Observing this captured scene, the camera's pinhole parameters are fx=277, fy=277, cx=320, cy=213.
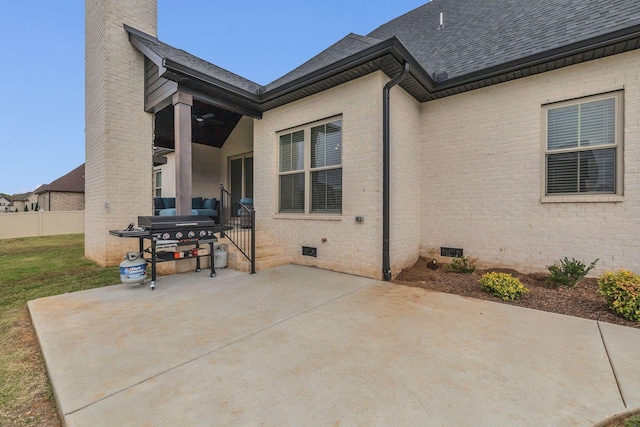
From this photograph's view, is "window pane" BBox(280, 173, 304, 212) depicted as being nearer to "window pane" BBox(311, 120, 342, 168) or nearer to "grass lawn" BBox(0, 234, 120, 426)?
"window pane" BBox(311, 120, 342, 168)

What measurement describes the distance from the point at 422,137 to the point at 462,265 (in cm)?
268

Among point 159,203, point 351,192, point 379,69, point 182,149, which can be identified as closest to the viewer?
point 379,69

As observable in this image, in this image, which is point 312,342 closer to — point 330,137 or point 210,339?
point 210,339

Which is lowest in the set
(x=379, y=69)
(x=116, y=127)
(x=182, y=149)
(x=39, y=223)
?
(x=39, y=223)

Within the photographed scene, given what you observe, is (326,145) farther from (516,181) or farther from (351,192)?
(516,181)

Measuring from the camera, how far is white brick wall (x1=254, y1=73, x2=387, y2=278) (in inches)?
185

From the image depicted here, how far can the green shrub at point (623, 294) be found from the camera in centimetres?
293

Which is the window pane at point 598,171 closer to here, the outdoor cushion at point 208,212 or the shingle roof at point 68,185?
the outdoor cushion at point 208,212

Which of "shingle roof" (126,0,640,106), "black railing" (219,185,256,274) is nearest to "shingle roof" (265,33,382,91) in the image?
"shingle roof" (126,0,640,106)

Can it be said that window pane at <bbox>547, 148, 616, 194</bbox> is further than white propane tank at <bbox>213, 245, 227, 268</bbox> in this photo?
No

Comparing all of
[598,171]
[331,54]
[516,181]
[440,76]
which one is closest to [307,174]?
[331,54]

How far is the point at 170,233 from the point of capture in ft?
13.9

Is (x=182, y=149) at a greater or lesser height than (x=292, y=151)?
lesser

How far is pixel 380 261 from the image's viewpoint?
4684 millimetres
